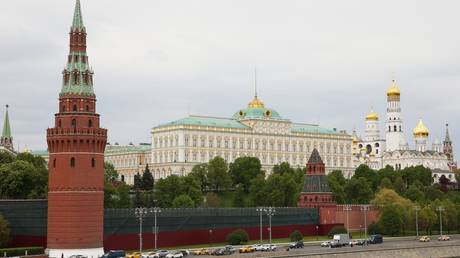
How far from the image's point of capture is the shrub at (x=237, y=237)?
115m

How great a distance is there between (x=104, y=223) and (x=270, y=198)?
6892 cm

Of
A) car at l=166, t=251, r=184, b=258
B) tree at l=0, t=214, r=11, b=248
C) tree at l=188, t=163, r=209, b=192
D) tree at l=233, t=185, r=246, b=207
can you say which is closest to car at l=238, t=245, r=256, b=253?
car at l=166, t=251, r=184, b=258

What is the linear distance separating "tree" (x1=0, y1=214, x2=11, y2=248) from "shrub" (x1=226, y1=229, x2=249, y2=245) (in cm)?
2949

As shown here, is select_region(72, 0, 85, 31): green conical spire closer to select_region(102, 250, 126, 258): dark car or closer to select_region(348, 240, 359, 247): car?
select_region(102, 250, 126, 258): dark car

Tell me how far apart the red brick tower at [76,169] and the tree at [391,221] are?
186 ft

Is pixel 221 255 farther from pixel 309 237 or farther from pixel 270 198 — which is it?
pixel 270 198

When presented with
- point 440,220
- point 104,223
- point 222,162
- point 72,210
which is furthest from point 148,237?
point 222,162

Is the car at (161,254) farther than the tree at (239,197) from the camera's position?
No

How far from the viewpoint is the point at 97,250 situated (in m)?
95.6

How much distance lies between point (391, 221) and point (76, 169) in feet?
201

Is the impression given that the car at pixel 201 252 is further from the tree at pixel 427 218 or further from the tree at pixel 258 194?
the tree at pixel 258 194

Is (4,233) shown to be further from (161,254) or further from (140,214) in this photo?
(161,254)

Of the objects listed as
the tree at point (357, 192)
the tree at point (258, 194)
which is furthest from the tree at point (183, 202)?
the tree at point (357, 192)

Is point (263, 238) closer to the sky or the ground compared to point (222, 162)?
closer to the ground
